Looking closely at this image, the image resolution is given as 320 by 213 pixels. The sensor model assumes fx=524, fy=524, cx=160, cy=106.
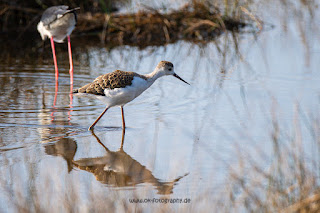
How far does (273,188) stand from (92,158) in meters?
1.86

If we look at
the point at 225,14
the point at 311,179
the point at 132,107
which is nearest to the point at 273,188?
the point at 311,179

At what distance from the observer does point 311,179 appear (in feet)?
10.5

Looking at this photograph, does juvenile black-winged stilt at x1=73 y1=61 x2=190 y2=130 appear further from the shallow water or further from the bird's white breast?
the shallow water

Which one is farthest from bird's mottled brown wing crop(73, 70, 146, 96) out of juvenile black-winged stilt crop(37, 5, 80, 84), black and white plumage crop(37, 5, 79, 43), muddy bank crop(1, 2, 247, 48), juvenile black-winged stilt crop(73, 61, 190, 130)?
muddy bank crop(1, 2, 247, 48)

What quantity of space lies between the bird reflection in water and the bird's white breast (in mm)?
535

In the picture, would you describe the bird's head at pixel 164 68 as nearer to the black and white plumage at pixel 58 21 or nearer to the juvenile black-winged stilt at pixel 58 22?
the juvenile black-winged stilt at pixel 58 22

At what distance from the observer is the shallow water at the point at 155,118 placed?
417 cm

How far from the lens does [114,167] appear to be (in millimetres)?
4512

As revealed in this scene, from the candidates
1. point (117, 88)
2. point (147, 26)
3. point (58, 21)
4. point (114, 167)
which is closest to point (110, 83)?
point (117, 88)

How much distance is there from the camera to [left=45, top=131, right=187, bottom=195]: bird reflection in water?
4.13m

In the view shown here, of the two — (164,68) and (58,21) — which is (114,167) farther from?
(58,21)

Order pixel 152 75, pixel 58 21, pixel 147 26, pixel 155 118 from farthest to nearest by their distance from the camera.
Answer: pixel 147 26, pixel 58 21, pixel 155 118, pixel 152 75

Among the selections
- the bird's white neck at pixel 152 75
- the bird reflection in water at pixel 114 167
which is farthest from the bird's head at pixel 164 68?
the bird reflection in water at pixel 114 167

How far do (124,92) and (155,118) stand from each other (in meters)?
0.65
